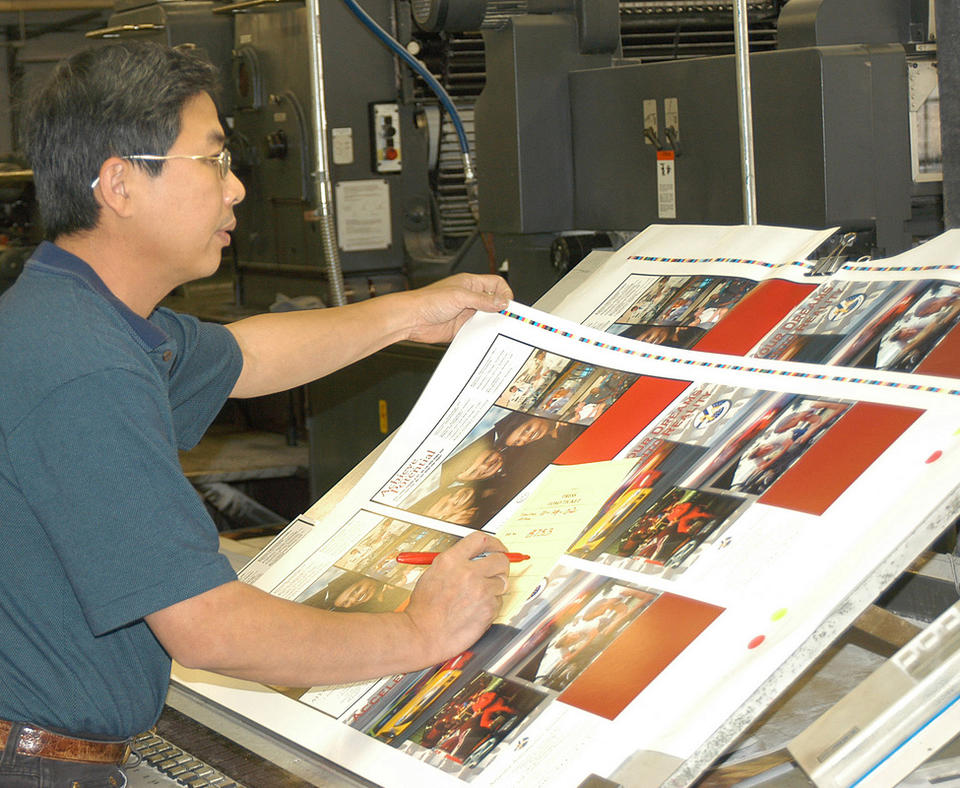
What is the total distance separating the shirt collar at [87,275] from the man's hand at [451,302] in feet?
1.26

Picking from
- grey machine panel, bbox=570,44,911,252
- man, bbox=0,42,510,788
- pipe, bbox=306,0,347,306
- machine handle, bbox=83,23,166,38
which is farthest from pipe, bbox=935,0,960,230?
machine handle, bbox=83,23,166,38

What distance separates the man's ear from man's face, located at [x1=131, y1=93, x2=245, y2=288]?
0.05ft

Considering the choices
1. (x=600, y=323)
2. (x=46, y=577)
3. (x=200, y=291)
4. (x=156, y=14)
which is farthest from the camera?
(x=200, y=291)

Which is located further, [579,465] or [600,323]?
[600,323]

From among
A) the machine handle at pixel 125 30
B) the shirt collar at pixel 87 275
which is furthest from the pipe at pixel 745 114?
the machine handle at pixel 125 30

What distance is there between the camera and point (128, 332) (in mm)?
958

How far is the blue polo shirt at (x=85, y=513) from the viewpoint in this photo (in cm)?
83

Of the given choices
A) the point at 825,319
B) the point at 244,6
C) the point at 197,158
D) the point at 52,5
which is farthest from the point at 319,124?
the point at 52,5

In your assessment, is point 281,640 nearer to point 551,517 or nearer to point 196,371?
point 551,517

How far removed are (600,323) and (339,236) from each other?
2.92 m

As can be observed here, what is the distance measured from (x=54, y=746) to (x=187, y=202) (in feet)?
1.53

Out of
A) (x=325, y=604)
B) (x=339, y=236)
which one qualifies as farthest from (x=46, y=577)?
(x=339, y=236)

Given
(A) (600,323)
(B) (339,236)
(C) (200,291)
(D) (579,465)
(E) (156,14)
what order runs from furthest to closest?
1. (C) (200,291)
2. (E) (156,14)
3. (B) (339,236)
4. (A) (600,323)
5. (D) (579,465)

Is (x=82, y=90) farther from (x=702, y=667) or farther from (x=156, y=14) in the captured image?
(x=156, y=14)
